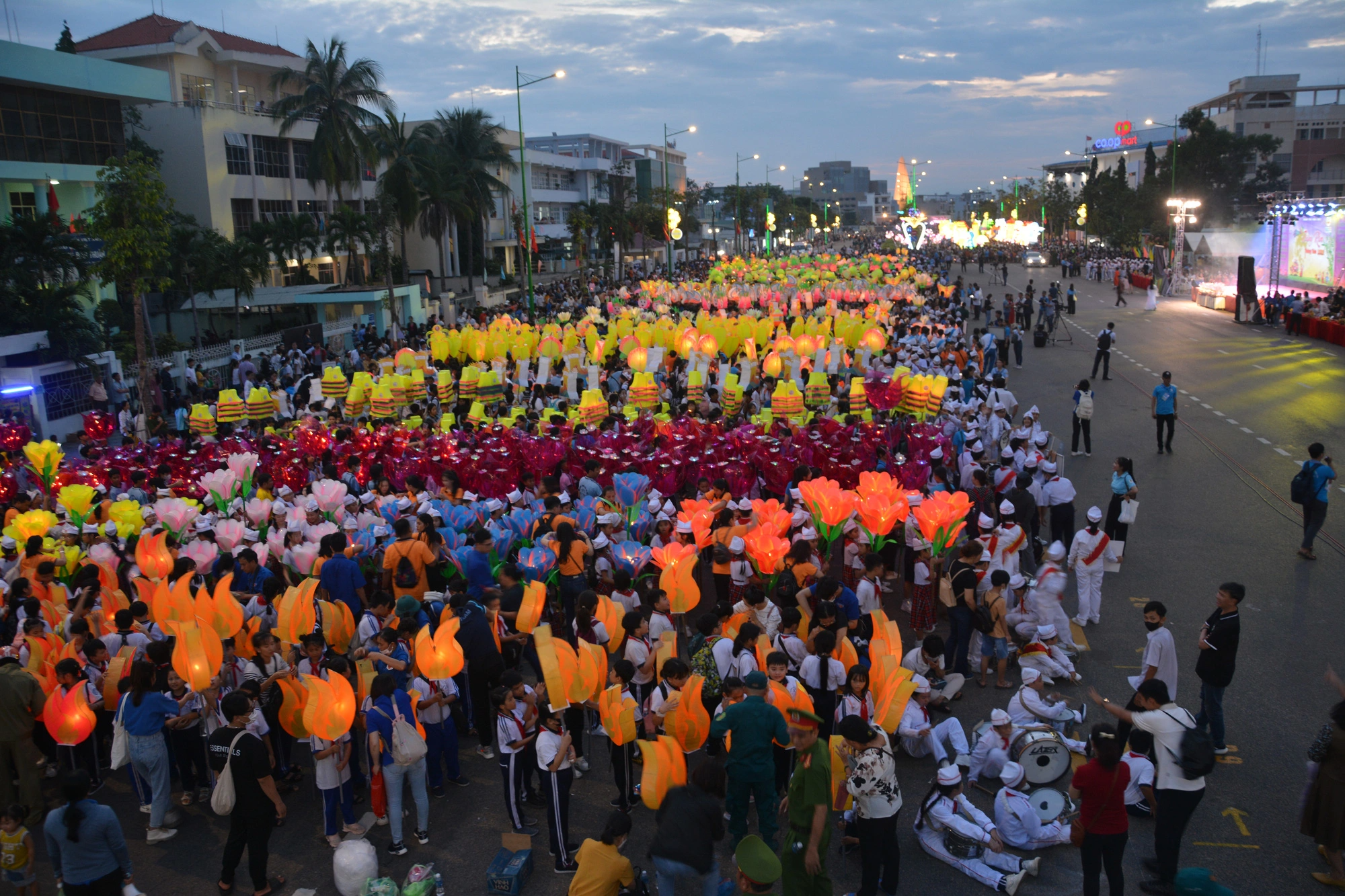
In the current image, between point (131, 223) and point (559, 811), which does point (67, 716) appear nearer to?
point (559, 811)

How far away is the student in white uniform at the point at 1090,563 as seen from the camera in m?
8.57

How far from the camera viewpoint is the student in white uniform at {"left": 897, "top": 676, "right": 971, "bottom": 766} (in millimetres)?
6582

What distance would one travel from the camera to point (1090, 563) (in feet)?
28.3

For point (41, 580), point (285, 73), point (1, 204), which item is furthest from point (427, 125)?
point (41, 580)

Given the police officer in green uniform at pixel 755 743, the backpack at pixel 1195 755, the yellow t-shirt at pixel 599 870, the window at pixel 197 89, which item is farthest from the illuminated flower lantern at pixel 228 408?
the window at pixel 197 89

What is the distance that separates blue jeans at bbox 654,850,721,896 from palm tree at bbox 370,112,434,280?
31.0 meters

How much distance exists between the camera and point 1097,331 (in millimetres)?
32156

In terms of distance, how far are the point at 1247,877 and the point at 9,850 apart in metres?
7.05

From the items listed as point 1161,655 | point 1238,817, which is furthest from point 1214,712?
point 1238,817

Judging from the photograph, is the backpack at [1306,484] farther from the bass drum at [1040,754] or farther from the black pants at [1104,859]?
the black pants at [1104,859]

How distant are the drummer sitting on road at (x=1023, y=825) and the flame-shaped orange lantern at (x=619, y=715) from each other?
7.54 feet

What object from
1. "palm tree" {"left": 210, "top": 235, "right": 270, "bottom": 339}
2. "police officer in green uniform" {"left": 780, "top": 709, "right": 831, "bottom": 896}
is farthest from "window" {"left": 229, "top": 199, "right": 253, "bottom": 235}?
"police officer in green uniform" {"left": 780, "top": 709, "right": 831, "bottom": 896}

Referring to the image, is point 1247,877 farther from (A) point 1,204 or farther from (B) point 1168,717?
(A) point 1,204

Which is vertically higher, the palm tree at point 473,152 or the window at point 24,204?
the palm tree at point 473,152
